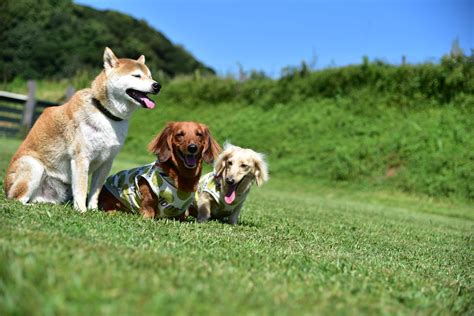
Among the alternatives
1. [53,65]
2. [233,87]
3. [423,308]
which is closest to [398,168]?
[233,87]

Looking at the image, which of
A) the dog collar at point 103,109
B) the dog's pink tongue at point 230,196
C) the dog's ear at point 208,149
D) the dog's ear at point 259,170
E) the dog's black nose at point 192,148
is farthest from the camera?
the dog's ear at point 259,170

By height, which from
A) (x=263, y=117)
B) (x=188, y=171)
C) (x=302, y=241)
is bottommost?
(x=302, y=241)

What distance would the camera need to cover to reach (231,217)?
267 inches

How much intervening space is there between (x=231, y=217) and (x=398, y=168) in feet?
40.4

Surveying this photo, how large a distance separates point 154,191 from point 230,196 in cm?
96

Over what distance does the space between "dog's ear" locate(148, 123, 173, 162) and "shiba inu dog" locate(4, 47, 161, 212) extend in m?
0.31

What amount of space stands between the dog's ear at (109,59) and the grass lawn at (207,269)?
148 centimetres

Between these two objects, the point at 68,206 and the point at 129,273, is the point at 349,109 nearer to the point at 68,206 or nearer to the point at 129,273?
the point at 68,206

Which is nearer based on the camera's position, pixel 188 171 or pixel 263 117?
pixel 188 171

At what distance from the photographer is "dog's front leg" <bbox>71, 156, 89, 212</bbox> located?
5.81 metres

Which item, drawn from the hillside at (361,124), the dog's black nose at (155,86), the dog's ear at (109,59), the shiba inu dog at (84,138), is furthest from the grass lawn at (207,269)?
the hillside at (361,124)

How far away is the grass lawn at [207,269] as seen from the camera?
2.40 m

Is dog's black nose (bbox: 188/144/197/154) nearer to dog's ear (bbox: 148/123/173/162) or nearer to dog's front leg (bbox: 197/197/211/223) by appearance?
dog's ear (bbox: 148/123/173/162)

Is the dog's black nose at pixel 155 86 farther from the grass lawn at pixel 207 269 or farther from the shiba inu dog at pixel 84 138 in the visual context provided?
the grass lawn at pixel 207 269
